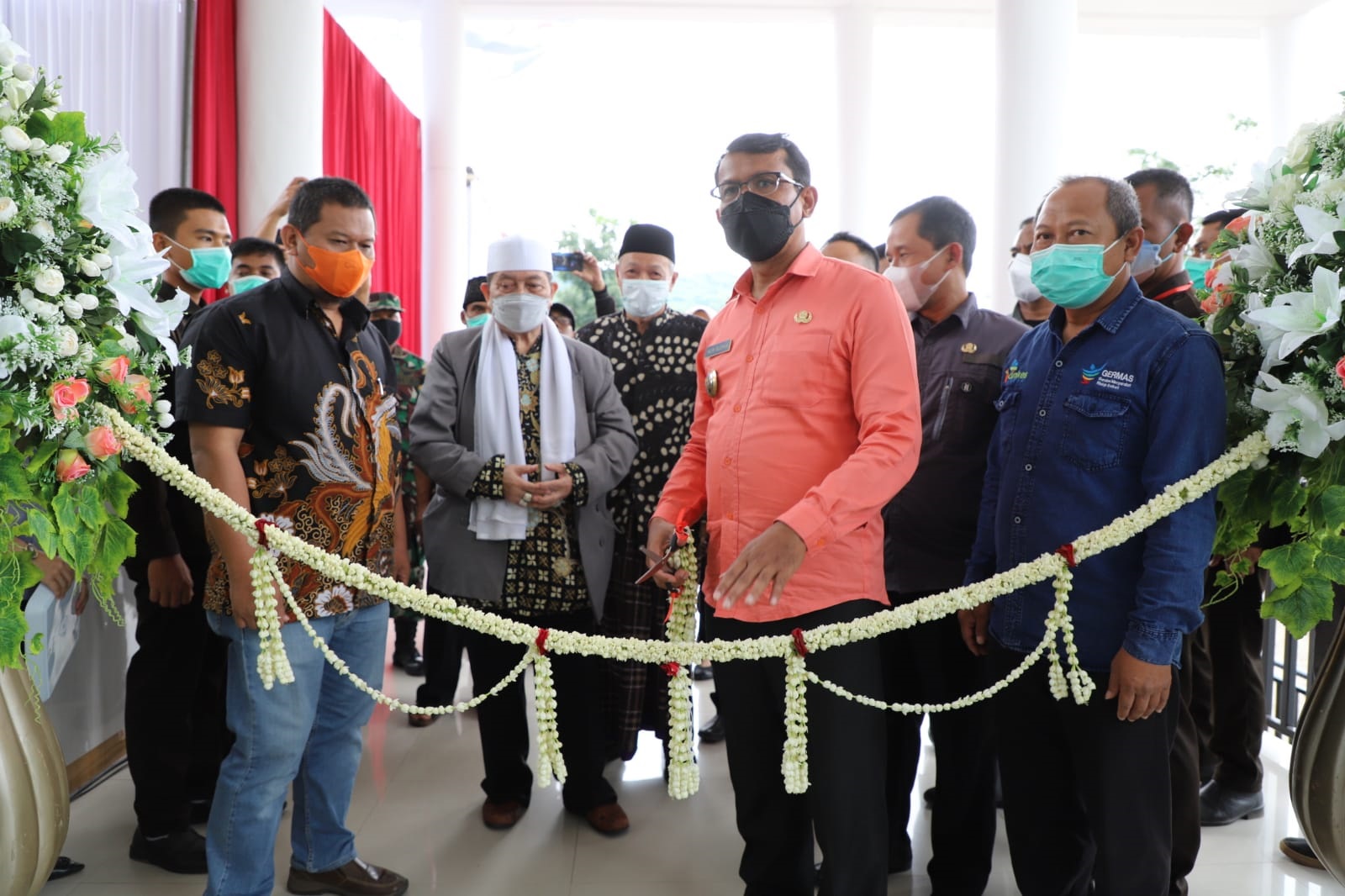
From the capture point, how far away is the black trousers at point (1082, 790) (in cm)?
183

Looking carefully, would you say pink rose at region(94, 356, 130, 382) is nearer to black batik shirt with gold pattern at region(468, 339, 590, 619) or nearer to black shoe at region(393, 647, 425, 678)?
black batik shirt with gold pattern at region(468, 339, 590, 619)

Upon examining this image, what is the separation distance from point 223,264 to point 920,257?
200cm

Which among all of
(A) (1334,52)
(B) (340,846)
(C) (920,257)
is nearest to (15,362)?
(B) (340,846)

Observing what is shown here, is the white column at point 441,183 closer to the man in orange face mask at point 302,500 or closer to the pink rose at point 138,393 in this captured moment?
the man in orange face mask at point 302,500

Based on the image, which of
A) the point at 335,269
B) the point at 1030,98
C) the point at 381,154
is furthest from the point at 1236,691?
the point at 381,154

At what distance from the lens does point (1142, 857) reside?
1.83 metres

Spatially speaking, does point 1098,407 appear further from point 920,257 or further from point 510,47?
point 510,47

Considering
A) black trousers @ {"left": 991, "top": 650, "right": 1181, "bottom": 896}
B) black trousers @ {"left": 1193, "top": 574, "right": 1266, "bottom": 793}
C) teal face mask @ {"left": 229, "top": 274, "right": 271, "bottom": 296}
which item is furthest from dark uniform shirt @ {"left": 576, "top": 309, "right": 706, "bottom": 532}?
black trousers @ {"left": 1193, "top": 574, "right": 1266, "bottom": 793}

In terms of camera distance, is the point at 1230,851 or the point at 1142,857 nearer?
the point at 1142,857

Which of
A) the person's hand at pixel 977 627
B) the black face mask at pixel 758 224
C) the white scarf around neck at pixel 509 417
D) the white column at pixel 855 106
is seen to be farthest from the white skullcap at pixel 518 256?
the white column at pixel 855 106

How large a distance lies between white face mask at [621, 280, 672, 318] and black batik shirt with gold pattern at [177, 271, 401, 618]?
1.25 meters

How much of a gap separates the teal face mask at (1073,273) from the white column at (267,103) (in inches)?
149

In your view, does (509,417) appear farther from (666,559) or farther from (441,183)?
(441,183)

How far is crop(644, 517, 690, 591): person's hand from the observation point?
2.18m
